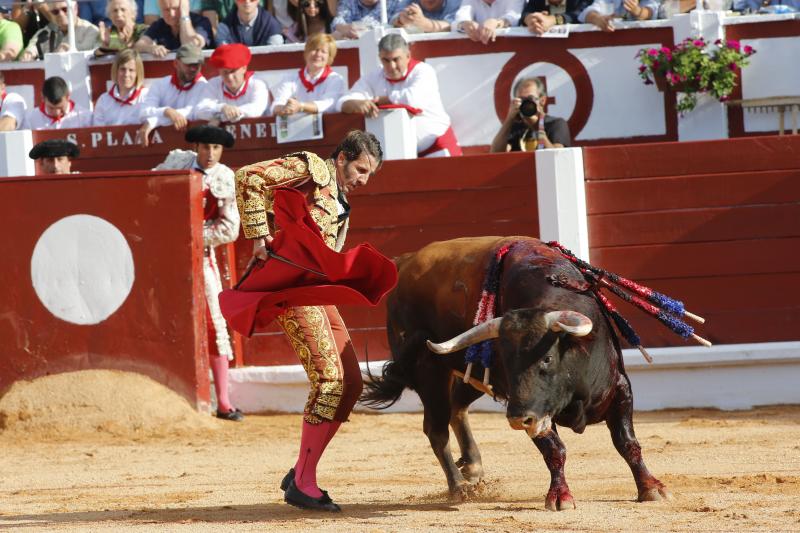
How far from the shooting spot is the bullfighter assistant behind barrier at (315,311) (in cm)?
433

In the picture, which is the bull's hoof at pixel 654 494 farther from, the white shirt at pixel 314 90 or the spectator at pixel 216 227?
the white shirt at pixel 314 90

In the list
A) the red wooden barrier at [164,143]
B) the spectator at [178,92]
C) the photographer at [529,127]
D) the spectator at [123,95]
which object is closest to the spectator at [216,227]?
the red wooden barrier at [164,143]

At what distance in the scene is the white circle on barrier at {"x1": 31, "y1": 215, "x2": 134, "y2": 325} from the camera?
279 inches

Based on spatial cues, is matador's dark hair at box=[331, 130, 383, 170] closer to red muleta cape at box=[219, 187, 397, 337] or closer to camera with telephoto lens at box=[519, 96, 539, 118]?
red muleta cape at box=[219, 187, 397, 337]

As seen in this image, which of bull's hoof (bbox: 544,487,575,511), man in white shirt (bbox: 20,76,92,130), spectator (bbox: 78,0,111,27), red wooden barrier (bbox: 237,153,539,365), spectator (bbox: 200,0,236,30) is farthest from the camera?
spectator (bbox: 78,0,111,27)

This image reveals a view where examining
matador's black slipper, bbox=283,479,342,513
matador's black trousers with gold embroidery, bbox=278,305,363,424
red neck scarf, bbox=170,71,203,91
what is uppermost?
red neck scarf, bbox=170,71,203,91

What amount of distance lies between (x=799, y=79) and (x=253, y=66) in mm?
3426

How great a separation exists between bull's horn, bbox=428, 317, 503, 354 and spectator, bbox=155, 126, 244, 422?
123 inches

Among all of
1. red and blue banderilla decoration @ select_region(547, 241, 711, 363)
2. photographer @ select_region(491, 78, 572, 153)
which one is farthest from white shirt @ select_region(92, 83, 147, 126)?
red and blue banderilla decoration @ select_region(547, 241, 711, 363)

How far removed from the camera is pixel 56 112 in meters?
8.41

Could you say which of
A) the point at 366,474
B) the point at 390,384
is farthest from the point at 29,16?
the point at 390,384

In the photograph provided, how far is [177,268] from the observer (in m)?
7.09

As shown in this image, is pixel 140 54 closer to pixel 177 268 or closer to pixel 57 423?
pixel 177 268

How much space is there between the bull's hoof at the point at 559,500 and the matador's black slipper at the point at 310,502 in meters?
0.68
